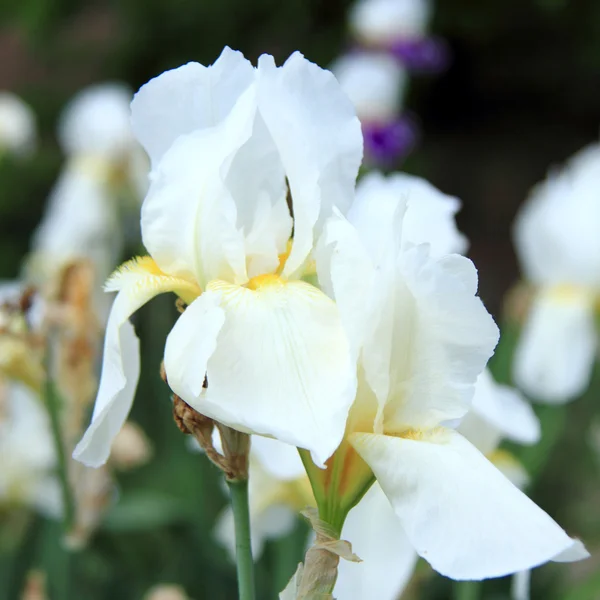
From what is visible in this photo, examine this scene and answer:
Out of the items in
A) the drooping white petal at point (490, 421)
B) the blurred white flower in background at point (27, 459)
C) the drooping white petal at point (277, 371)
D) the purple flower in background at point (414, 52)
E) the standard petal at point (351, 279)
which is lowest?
the blurred white flower in background at point (27, 459)

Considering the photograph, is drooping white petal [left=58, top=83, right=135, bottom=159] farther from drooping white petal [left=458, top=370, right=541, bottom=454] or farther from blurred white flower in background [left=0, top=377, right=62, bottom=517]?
drooping white petal [left=458, top=370, right=541, bottom=454]

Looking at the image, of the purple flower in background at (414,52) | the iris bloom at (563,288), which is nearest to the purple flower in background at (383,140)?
the purple flower in background at (414,52)

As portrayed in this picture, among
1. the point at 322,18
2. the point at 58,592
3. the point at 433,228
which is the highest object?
the point at 433,228

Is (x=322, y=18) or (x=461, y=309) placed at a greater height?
(x=461, y=309)

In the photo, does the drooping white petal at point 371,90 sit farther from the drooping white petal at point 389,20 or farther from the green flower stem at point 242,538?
the green flower stem at point 242,538

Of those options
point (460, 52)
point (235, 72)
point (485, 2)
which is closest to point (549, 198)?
point (235, 72)

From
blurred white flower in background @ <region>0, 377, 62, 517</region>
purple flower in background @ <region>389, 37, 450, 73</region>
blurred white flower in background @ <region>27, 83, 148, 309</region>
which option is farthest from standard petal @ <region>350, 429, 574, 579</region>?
purple flower in background @ <region>389, 37, 450, 73</region>

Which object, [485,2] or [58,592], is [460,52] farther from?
[58,592]
